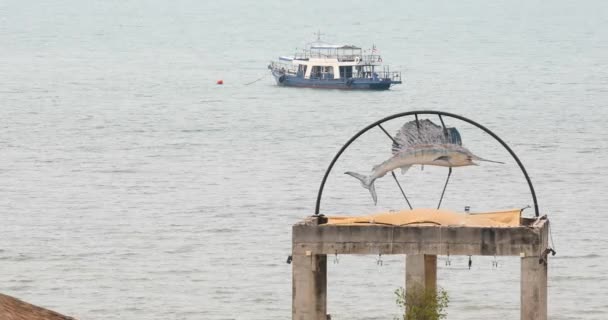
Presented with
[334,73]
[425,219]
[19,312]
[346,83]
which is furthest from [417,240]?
[334,73]

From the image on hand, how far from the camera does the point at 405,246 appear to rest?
40.4m

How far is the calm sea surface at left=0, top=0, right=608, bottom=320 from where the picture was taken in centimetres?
6444

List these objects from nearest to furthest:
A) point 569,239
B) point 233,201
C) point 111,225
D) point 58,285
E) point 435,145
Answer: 1. point 435,145
2. point 58,285
3. point 569,239
4. point 111,225
5. point 233,201

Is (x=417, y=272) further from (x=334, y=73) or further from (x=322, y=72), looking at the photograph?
(x=322, y=72)

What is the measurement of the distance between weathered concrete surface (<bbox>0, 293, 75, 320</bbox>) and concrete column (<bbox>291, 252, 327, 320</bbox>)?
792 centimetres

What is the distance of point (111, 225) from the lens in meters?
81.4

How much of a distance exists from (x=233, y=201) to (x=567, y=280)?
26194 millimetres

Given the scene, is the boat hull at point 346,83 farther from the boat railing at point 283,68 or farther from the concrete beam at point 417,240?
the concrete beam at point 417,240

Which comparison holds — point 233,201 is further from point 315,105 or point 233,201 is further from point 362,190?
point 315,105

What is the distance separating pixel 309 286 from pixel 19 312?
29.5 feet

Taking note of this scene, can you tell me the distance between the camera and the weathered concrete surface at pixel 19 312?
3272 cm

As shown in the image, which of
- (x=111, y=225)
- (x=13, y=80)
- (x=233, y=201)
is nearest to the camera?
(x=111, y=225)

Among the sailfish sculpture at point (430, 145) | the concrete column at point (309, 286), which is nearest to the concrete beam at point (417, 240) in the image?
the concrete column at point (309, 286)

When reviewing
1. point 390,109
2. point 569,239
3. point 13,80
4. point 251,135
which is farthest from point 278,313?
point 13,80
